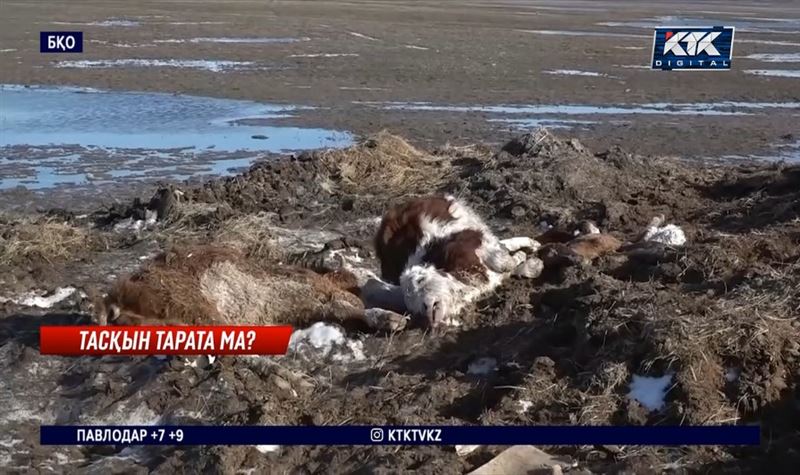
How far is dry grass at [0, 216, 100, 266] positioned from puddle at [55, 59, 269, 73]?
13652 millimetres

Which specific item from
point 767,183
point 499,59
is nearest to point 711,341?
point 767,183

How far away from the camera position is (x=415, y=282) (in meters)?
6.74

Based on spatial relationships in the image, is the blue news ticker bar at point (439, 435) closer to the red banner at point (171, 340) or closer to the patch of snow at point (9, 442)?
the patch of snow at point (9, 442)

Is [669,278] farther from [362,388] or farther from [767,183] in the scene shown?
[767,183]

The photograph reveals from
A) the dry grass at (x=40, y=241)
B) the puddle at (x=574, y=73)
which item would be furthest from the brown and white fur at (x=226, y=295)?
the puddle at (x=574, y=73)

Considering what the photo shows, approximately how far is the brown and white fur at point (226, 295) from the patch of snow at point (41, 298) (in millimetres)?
1303

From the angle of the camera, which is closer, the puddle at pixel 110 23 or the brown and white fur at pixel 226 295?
the brown and white fur at pixel 226 295

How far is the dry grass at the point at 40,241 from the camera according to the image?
8.19 meters

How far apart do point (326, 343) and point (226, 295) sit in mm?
705

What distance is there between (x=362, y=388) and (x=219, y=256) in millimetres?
1383

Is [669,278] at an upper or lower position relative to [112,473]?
upper

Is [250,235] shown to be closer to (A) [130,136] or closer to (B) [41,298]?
(B) [41,298]

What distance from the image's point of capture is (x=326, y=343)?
6449mm

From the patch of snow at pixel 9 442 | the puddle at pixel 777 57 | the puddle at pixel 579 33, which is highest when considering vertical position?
the puddle at pixel 579 33
